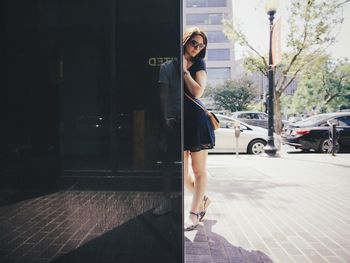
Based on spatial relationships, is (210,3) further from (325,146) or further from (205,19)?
(325,146)

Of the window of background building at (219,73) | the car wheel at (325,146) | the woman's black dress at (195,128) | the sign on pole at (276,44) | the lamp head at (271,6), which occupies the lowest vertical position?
the car wheel at (325,146)

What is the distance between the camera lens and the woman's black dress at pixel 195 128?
3145 mm

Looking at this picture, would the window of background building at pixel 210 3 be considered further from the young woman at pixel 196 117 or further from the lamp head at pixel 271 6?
the young woman at pixel 196 117

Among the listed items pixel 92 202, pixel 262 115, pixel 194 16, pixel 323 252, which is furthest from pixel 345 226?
pixel 194 16

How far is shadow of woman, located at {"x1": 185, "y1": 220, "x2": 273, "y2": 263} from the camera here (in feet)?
8.73

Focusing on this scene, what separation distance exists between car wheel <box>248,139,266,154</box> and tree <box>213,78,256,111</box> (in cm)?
3532

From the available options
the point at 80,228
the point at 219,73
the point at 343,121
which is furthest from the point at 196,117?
the point at 219,73

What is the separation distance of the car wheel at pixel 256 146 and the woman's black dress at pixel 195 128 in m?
8.10

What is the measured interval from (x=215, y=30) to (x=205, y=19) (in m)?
3.21

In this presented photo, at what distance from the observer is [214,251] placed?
2809 mm

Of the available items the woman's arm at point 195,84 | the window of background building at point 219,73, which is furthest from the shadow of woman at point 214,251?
the window of background building at point 219,73

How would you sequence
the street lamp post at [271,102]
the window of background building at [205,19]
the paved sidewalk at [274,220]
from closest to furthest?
the paved sidewalk at [274,220] < the street lamp post at [271,102] < the window of background building at [205,19]

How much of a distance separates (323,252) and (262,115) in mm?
19575

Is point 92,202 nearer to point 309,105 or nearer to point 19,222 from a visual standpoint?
point 19,222
